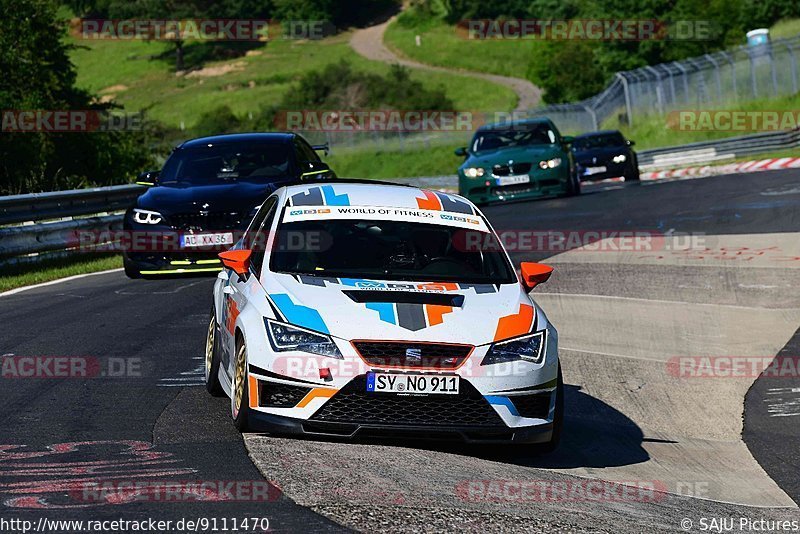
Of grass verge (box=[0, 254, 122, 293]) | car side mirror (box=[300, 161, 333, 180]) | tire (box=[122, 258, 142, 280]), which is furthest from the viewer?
grass verge (box=[0, 254, 122, 293])

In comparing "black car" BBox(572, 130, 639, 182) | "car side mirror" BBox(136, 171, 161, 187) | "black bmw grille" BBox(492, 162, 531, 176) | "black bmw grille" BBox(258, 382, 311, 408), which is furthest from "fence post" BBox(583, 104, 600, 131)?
"black bmw grille" BBox(258, 382, 311, 408)

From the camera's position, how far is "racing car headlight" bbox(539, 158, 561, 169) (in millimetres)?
24734

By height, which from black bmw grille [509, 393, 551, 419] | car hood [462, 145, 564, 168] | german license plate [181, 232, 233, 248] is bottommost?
car hood [462, 145, 564, 168]

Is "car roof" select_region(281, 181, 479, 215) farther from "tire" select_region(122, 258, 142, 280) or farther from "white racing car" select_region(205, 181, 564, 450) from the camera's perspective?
"tire" select_region(122, 258, 142, 280)

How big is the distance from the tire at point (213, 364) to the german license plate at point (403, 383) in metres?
1.85

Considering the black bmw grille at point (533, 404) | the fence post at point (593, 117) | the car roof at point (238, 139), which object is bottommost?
the fence post at point (593, 117)

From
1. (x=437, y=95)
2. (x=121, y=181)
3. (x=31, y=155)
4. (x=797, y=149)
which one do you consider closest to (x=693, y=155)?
(x=797, y=149)

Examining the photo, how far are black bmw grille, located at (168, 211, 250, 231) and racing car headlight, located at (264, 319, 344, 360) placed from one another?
7187 mm

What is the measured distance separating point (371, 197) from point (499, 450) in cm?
190

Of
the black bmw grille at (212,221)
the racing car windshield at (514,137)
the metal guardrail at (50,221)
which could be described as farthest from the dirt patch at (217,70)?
the black bmw grille at (212,221)

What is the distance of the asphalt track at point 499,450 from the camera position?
618 cm

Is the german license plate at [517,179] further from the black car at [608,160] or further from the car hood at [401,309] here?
the car hood at [401,309]

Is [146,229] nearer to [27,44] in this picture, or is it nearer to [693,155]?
[27,44]

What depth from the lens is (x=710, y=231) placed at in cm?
1870
